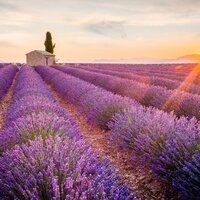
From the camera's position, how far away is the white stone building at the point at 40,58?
4245 centimetres

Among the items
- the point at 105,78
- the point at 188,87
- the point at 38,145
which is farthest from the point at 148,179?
the point at 105,78

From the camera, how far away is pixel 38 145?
2.54 meters

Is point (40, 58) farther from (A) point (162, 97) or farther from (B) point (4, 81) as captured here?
(A) point (162, 97)

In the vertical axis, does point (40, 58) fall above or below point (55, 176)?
above

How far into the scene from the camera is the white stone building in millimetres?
42450

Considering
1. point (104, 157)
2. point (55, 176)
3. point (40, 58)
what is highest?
point (40, 58)

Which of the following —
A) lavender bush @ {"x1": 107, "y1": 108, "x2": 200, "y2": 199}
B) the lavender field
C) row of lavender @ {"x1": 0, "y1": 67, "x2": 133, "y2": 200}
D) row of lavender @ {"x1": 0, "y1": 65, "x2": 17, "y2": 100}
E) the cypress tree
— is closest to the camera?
row of lavender @ {"x1": 0, "y1": 67, "x2": 133, "y2": 200}

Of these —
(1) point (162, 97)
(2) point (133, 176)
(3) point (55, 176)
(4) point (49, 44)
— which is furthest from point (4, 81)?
(4) point (49, 44)

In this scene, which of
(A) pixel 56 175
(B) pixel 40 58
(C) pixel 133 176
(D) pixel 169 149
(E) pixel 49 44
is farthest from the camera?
(E) pixel 49 44

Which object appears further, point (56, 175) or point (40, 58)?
point (40, 58)

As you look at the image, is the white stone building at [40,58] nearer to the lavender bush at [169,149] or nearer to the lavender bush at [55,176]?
the lavender bush at [169,149]

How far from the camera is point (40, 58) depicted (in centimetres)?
4278

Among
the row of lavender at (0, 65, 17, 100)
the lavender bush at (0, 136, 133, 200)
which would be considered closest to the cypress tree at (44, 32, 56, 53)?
the row of lavender at (0, 65, 17, 100)

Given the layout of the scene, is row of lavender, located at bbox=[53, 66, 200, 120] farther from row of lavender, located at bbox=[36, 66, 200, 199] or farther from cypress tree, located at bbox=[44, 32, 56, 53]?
cypress tree, located at bbox=[44, 32, 56, 53]
